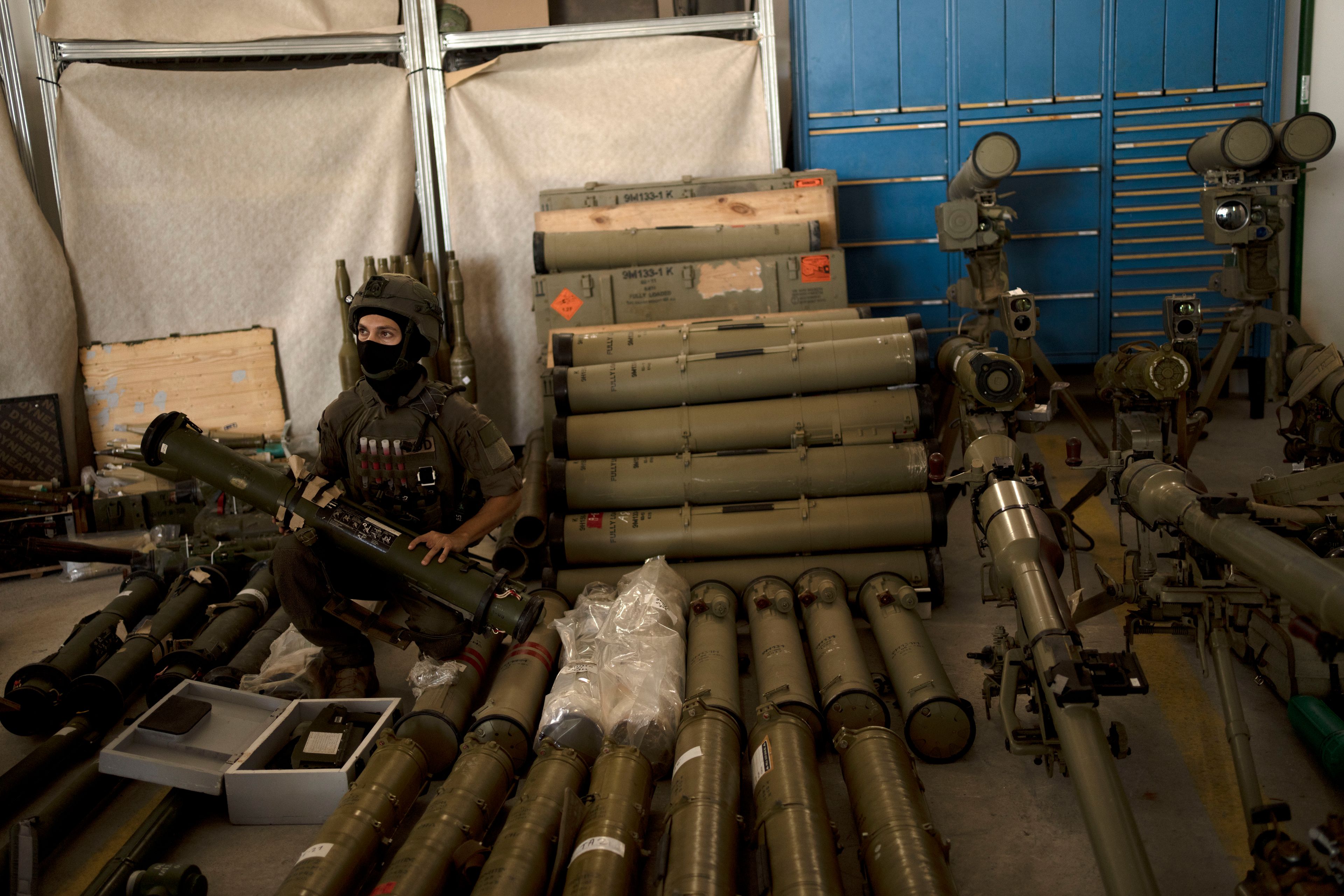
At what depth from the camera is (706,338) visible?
4461 millimetres

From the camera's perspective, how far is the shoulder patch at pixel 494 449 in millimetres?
3426

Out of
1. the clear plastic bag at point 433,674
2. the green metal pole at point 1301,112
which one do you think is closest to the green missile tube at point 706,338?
the clear plastic bag at point 433,674

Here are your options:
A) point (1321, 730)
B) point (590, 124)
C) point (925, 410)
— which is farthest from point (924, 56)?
point (1321, 730)

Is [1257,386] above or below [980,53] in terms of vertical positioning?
below

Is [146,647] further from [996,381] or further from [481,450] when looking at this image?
[996,381]

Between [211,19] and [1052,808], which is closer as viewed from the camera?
[1052,808]

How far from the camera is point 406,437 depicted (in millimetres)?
3371

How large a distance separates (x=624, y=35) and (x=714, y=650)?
4506 millimetres

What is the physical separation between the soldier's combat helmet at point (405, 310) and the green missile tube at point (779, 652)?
154 cm

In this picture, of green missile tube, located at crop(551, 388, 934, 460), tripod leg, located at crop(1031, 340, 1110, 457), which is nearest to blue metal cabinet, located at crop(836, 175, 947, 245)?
tripod leg, located at crop(1031, 340, 1110, 457)

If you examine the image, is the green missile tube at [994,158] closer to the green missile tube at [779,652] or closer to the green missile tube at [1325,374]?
the green missile tube at [1325,374]

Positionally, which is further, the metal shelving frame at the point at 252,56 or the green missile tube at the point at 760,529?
the metal shelving frame at the point at 252,56

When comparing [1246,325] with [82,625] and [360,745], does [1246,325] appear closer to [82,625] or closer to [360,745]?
[360,745]

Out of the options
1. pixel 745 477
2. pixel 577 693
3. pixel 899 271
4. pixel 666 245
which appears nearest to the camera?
pixel 577 693
